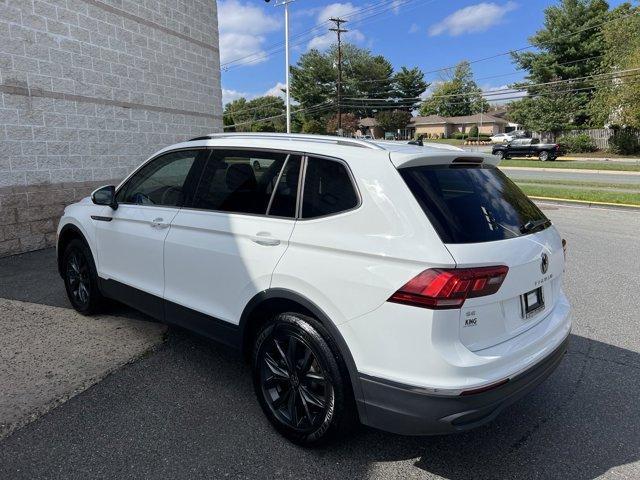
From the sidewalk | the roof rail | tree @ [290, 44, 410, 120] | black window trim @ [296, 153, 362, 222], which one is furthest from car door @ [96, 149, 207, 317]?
tree @ [290, 44, 410, 120]

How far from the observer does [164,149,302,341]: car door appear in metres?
2.93

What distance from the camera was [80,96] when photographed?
8.41 metres

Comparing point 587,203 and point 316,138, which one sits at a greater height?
point 316,138

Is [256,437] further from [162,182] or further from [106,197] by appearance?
[106,197]

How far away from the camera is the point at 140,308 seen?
402 centimetres

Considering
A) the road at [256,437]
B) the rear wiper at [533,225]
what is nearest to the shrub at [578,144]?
the road at [256,437]

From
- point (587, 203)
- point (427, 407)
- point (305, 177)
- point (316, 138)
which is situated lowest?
point (587, 203)

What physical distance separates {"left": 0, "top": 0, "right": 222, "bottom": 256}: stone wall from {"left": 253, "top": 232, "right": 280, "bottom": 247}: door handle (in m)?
6.12

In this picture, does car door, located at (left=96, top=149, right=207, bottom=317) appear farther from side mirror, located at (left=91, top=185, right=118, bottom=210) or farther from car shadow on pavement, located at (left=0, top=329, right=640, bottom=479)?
car shadow on pavement, located at (left=0, top=329, right=640, bottom=479)

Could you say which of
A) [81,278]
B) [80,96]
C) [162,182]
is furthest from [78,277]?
[80,96]

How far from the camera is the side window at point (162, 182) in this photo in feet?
12.3

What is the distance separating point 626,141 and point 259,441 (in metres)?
42.9

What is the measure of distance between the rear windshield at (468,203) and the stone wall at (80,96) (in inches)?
278

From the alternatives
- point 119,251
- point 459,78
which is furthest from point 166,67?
point 459,78
